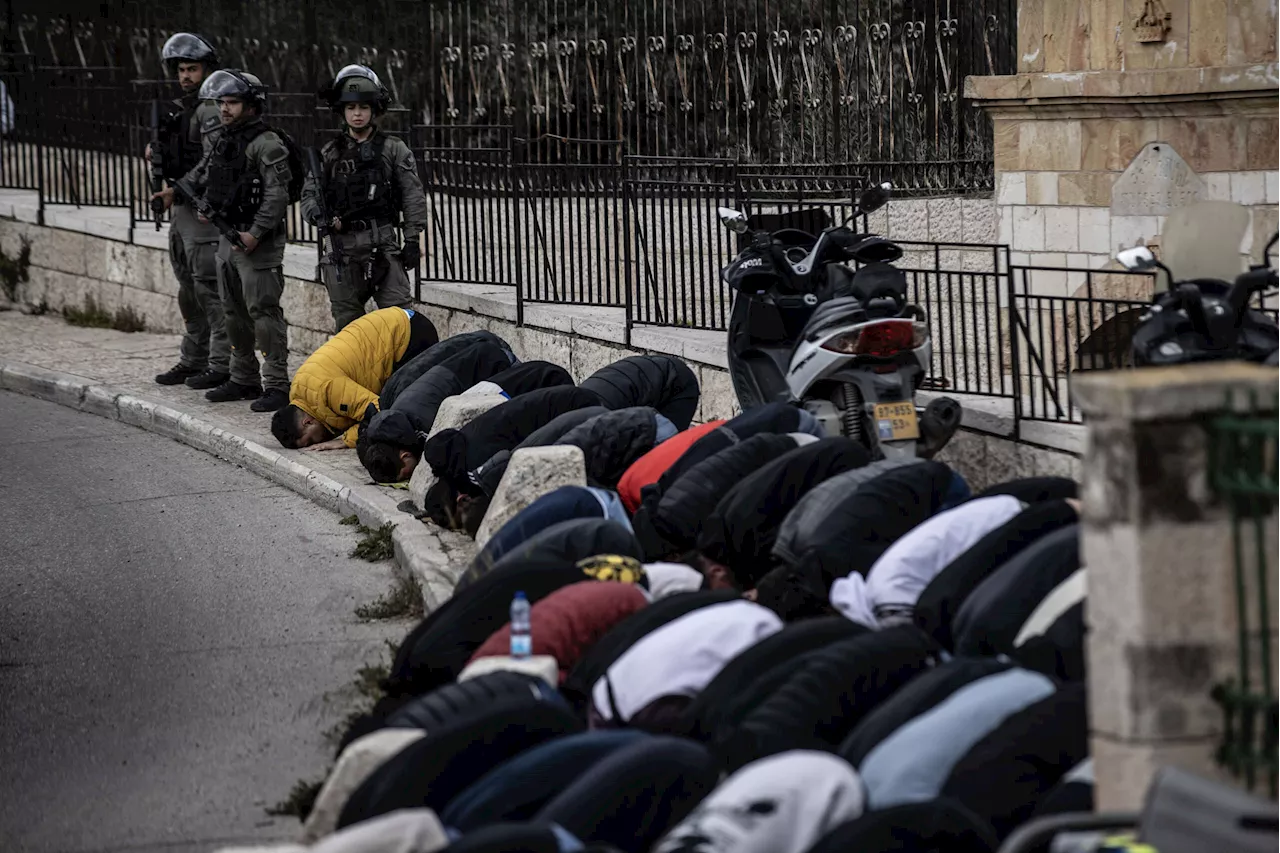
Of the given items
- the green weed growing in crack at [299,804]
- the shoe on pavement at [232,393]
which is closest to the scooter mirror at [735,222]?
the green weed growing in crack at [299,804]

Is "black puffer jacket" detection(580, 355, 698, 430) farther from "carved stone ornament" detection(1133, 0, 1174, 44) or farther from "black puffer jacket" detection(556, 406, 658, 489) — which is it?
"carved stone ornament" detection(1133, 0, 1174, 44)

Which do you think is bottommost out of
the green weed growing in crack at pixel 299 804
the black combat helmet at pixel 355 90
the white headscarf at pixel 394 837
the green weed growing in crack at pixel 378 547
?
the green weed growing in crack at pixel 299 804

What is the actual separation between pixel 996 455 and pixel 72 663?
435 centimetres

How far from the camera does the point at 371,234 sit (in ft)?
38.7

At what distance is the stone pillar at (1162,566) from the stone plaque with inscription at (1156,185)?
8.16m

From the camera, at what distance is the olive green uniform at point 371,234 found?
11.7m

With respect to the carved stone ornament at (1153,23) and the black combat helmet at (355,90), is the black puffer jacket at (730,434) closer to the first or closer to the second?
the black combat helmet at (355,90)

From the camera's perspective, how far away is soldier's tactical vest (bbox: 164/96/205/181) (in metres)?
12.6

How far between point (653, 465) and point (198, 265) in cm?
581

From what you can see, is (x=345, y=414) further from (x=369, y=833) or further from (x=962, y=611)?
(x=369, y=833)

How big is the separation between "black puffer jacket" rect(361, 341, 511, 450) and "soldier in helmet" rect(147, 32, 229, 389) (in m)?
2.86

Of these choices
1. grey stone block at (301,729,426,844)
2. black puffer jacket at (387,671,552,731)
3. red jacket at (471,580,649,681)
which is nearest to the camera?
grey stone block at (301,729,426,844)

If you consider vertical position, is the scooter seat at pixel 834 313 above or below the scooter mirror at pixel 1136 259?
below

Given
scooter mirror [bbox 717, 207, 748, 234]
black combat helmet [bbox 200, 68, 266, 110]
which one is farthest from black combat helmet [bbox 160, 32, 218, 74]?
scooter mirror [bbox 717, 207, 748, 234]
